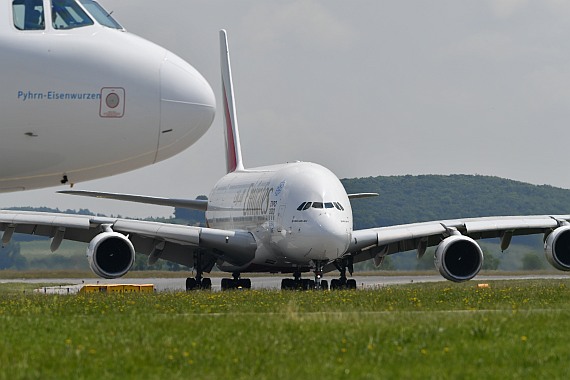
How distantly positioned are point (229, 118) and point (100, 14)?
32389 millimetres

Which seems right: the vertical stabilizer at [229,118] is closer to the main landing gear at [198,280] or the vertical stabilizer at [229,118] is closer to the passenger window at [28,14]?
the main landing gear at [198,280]

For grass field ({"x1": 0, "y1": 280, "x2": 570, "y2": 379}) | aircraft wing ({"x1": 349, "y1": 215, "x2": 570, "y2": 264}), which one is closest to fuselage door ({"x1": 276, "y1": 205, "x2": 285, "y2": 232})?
aircraft wing ({"x1": 349, "y1": 215, "x2": 570, "y2": 264})

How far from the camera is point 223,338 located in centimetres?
1279

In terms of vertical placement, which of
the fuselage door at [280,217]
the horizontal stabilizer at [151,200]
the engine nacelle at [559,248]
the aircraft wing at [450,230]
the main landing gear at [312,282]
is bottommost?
the main landing gear at [312,282]

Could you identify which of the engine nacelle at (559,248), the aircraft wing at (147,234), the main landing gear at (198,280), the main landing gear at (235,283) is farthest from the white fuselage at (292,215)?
the engine nacelle at (559,248)

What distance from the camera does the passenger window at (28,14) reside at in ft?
49.0

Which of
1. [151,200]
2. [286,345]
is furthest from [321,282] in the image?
[286,345]

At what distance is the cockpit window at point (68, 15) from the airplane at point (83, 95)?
0.01 meters

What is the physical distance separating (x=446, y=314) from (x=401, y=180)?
10485 cm

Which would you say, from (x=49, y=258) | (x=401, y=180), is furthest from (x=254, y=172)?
(x=401, y=180)

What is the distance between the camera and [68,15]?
15305 mm

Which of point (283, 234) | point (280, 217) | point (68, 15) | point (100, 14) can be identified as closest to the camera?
point (68, 15)

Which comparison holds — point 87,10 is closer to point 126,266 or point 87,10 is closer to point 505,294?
point 505,294

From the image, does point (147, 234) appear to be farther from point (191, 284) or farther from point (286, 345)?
point (286, 345)
